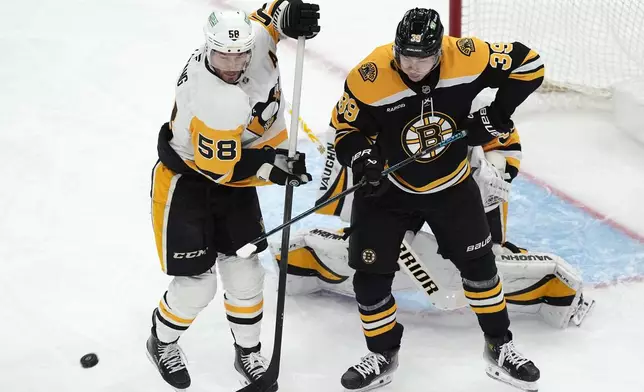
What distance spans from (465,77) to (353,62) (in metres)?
2.61

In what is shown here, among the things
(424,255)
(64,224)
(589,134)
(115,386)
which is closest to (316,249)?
(424,255)

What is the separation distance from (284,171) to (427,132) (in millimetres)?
454

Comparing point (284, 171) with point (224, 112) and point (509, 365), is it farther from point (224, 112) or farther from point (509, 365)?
point (509, 365)

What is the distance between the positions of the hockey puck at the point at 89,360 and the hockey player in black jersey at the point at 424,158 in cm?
90

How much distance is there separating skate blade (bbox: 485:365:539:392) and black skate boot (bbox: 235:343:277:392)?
71 cm

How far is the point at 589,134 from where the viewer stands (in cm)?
453

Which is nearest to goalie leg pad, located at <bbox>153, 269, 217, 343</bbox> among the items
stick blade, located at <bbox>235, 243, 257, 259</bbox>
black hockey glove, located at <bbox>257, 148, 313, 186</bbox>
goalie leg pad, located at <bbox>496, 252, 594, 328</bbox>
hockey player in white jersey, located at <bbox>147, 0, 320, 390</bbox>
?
hockey player in white jersey, located at <bbox>147, 0, 320, 390</bbox>

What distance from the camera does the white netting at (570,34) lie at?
4551mm

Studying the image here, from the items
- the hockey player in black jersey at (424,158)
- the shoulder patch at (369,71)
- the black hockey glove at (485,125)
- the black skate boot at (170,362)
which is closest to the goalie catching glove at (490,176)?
the hockey player in black jersey at (424,158)

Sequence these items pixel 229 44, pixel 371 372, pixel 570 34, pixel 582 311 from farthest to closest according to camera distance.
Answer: pixel 570 34 < pixel 582 311 < pixel 371 372 < pixel 229 44

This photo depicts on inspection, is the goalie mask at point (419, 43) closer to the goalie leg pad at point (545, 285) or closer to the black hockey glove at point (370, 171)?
the black hockey glove at point (370, 171)

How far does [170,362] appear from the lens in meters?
3.08

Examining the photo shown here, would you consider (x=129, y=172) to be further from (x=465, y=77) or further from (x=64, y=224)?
(x=465, y=77)

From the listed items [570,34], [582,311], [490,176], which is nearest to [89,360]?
[490,176]
